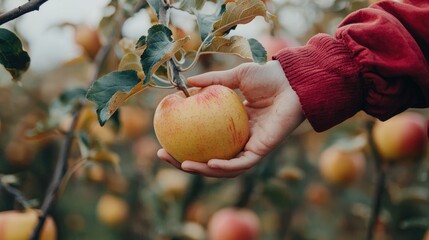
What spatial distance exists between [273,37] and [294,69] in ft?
3.03

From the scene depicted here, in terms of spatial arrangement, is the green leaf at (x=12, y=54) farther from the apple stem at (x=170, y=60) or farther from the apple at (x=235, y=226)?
the apple at (x=235, y=226)

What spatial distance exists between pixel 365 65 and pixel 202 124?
337 millimetres

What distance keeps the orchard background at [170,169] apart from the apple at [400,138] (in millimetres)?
13

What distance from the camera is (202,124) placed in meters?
0.94

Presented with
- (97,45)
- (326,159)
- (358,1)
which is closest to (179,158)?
(358,1)

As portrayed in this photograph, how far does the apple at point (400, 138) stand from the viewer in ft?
6.51

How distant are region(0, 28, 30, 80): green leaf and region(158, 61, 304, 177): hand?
280 millimetres

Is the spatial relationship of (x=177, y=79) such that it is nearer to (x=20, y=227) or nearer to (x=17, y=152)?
(x=20, y=227)

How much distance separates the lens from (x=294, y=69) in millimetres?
1065

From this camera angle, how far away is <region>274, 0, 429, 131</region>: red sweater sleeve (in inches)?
41.2

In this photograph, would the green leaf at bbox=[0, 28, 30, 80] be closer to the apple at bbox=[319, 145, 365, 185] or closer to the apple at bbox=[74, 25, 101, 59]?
the apple at bbox=[74, 25, 101, 59]

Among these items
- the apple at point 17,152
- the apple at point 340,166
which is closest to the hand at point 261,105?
the apple at point 340,166

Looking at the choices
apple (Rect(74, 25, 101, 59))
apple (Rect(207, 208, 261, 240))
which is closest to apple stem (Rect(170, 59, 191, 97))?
apple (Rect(74, 25, 101, 59))

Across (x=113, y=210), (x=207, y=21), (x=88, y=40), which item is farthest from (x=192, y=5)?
(x=113, y=210)
